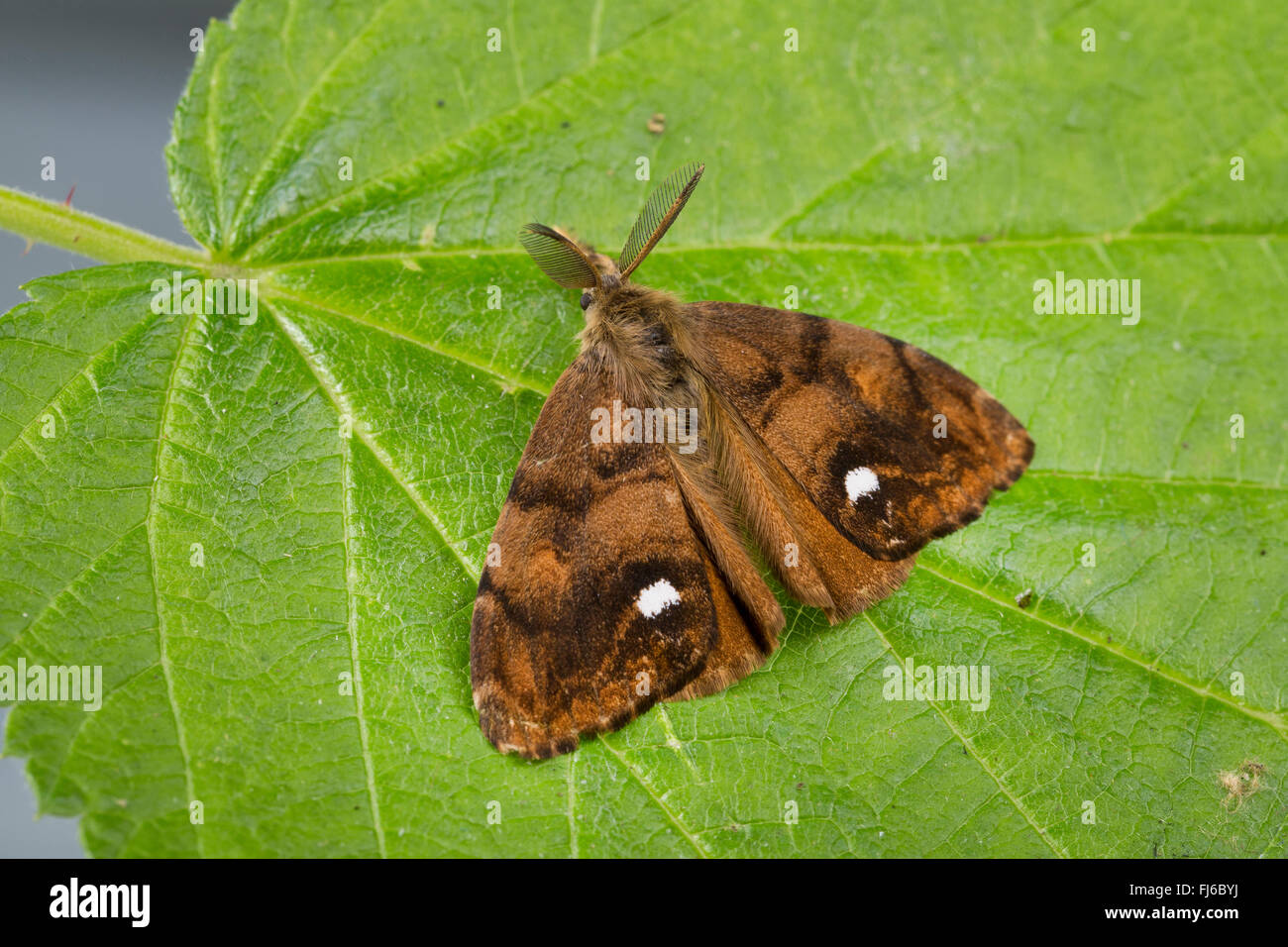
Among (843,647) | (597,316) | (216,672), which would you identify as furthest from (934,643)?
(216,672)

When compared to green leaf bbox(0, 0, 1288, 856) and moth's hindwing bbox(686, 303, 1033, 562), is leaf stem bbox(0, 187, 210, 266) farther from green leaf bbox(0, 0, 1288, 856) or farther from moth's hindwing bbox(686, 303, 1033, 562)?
moth's hindwing bbox(686, 303, 1033, 562)

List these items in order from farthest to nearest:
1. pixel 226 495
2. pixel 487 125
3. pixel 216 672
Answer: pixel 487 125, pixel 226 495, pixel 216 672

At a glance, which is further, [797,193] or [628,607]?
[797,193]

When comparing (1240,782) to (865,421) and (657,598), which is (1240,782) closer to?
(865,421)

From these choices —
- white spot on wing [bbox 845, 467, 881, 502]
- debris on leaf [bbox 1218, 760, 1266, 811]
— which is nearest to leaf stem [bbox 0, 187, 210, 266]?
white spot on wing [bbox 845, 467, 881, 502]

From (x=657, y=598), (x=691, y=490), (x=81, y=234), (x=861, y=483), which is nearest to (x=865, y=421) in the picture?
(x=861, y=483)

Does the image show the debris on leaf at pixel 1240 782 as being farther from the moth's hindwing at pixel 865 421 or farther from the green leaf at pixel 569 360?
the moth's hindwing at pixel 865 421

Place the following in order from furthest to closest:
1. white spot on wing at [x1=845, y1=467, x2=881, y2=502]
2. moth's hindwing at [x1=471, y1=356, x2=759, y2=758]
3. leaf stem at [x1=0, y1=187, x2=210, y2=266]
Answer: leaf stem at [x1=0, y1=187, x2=210, y2=266], white spot on wing at [x1=845, y1=467, x2=881, y2=502], moth's hindwing at [x1=471, y1=356, x2=759, y2=758]
